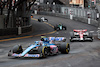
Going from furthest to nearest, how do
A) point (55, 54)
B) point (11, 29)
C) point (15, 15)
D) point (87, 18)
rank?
point (87, 18) < point (15, 15) < point (11, 29) < point (55, 54)

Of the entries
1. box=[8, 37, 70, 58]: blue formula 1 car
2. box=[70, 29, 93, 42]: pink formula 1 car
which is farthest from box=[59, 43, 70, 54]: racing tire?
box=[70, 29, 93, 42]: pink formula 1 car

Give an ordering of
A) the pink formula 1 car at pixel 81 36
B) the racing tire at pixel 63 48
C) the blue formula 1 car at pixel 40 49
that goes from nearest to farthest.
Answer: the blue formula 1 car at pixel 40 49 < the racing tire at pixel 63 48 < the pink formula 1 car at pixel 81 36

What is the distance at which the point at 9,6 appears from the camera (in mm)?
30281

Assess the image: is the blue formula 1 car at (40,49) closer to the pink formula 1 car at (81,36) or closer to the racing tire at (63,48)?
the racing tire at (63,48)

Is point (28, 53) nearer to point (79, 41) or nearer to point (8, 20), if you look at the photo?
point (79, 41)

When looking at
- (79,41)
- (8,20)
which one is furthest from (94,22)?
(79,41)

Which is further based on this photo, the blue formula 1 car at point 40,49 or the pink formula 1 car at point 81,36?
the pink formula 1 car at point 81,36

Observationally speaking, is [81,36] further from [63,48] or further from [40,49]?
[40,49]

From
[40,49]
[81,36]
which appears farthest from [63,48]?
[81,36]

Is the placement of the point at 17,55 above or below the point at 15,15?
below

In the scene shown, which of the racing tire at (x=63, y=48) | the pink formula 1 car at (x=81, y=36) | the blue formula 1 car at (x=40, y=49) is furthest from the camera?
the pink formula 1 car at (x=81, y=36)

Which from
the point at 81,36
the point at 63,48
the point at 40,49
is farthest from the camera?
the point at 81,36

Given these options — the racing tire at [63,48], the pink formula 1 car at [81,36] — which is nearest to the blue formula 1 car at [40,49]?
the racing tire at [63,48]

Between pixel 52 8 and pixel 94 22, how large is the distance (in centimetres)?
2591
